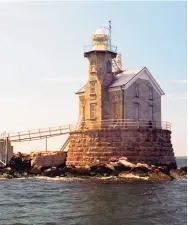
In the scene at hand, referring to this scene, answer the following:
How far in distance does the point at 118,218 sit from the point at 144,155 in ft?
59.5

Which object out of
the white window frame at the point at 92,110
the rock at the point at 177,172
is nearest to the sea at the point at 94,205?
the rock at the point at 177,172

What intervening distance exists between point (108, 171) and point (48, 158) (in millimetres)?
6322

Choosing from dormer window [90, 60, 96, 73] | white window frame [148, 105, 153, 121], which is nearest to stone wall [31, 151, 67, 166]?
dormer window [90, 60, 96, 73]

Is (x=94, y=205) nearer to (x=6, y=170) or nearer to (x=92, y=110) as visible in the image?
(x=92, y=110)

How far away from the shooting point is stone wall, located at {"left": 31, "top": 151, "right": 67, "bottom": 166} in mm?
33938

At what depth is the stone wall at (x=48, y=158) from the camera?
3394 centimetres

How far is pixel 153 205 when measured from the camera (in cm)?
1750

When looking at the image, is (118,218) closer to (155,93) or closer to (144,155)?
(144,155)

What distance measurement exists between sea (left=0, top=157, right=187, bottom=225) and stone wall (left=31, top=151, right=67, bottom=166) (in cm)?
892

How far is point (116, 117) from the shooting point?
3488cm

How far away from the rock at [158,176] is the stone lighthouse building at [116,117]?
2425 millimetres

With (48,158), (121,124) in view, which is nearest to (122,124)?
(121,124)

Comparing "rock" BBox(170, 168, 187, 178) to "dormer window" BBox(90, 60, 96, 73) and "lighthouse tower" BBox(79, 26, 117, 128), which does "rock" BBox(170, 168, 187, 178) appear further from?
"dormer window" BBox(90, 60, 96, 73)

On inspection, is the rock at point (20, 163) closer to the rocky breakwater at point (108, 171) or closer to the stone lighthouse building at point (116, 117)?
the rocky breakwater at point (108, 171)
